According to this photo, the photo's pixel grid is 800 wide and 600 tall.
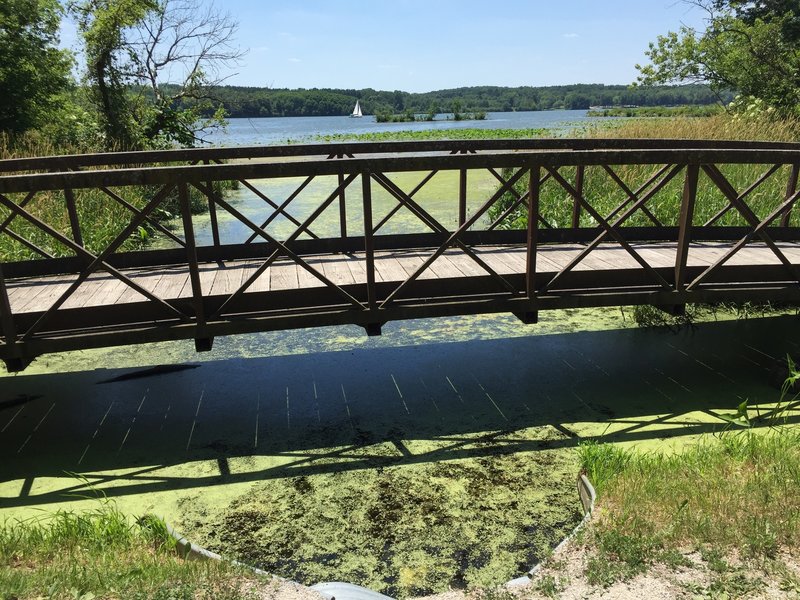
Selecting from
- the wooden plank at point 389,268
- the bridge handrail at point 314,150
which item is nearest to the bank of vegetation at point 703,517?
the wooden plank at point 389,268

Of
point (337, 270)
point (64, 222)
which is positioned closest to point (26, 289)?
point (337, 270)

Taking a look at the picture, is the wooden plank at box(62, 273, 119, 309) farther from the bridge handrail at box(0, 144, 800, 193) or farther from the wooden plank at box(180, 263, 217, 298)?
the bridge handrail at box(0, 144, 800, 193)

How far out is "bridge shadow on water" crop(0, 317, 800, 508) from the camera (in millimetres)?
4129

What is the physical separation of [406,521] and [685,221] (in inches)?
122

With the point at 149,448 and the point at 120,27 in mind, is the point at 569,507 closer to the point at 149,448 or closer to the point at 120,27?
the point at 149,448

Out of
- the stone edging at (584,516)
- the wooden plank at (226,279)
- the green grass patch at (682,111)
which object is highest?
the green grass patch at (682,111)

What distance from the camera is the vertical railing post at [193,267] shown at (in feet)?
13.0

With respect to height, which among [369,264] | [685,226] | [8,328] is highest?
[685,226]

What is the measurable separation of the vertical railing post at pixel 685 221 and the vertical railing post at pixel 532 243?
1100mm

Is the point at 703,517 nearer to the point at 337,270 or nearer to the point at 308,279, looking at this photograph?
the point at 308,279

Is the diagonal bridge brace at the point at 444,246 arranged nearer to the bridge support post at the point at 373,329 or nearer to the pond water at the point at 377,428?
the bridge support post at the point at 373,329

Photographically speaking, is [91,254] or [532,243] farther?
[532,243]

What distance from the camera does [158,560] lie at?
111 inches

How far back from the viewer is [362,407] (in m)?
4.90
